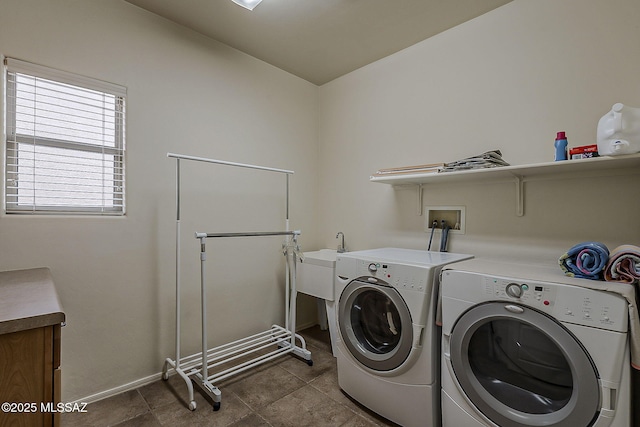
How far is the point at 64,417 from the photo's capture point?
5.67 ft

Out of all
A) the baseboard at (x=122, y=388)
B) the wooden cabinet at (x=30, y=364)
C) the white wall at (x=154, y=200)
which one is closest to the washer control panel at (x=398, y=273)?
the white wall at (x=154, y=200)

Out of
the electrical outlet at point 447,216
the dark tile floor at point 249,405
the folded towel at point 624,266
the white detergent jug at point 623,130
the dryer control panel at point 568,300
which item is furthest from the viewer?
the electrical outlet at point 447,216

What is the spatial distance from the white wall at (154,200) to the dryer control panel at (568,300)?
77.1 inches

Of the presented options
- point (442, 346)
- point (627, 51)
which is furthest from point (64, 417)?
point (627, 51)

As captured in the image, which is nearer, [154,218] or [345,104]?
[154,218]

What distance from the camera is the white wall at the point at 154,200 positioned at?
5.76 feet

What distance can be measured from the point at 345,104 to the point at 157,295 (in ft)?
7.72

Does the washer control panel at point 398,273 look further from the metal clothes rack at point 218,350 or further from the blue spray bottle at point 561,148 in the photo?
the blue spray bottle at point 561,148

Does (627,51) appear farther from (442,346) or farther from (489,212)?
(442,346)

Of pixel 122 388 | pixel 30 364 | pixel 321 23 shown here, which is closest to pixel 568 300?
pixel 30 364

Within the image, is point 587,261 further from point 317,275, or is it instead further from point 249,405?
point 249,405

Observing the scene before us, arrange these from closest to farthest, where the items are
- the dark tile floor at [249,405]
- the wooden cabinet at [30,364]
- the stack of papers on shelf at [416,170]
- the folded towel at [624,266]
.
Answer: the wooden cabinet at [30,364] < the folded towel at [624,266] < the dark tile floor at [249,405] < the stack of papers on shelf at [416,170]

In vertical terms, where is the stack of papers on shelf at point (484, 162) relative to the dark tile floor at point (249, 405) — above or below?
above

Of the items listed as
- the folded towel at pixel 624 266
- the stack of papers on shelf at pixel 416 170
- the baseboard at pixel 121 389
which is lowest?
the baseboard at pixel 121 389
